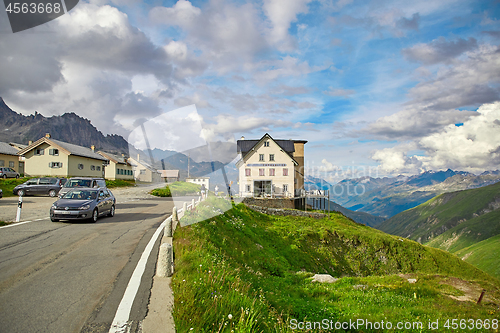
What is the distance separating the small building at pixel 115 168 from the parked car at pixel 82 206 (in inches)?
2152

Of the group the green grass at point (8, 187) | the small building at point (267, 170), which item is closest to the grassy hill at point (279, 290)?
the small building at point (267, 170)

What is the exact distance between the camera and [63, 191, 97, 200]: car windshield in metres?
14.0

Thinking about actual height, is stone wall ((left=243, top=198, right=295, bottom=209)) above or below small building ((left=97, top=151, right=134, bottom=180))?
below

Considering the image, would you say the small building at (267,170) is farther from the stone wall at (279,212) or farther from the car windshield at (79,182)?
the car windshield at (79,182)

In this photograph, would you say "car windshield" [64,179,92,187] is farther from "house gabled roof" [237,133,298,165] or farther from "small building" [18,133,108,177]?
"small building" [18,133,108,177]

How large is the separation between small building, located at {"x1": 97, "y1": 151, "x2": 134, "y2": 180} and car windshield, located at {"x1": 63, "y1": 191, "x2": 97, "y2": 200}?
5523cm

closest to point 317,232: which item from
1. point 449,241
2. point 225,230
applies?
point 225,230

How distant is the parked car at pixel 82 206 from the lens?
42.0 ft

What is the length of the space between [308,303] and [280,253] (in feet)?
35.6

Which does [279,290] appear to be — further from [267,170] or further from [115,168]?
[115,168]

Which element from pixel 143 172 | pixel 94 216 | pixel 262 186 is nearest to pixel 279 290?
pixel 94 216

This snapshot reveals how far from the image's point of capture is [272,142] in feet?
157

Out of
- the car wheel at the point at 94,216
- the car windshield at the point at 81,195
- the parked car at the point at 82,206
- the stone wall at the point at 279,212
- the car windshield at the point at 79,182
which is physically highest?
the car windshield at the point at 79,182

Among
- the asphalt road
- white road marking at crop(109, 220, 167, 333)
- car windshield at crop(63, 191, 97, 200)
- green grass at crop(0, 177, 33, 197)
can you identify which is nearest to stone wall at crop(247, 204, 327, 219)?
car windshield at crop(63, 191, 97, 200)
